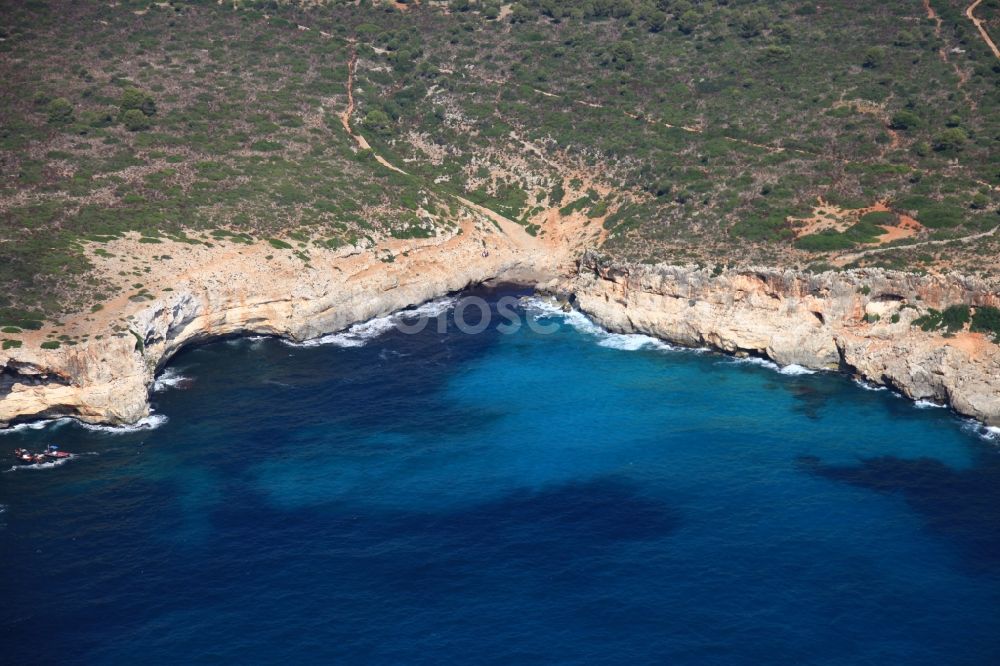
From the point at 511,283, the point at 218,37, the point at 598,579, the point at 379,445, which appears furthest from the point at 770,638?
the point at 218,37

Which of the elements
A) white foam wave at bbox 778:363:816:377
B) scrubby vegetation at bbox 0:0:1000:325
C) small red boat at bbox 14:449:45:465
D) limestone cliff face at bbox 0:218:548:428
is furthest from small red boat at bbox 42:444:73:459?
white foam wave at bbox 778:363:816:377

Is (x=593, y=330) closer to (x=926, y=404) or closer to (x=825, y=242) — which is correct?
(x=825, y=242)

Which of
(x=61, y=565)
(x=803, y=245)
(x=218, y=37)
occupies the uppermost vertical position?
(x=218, y=37)

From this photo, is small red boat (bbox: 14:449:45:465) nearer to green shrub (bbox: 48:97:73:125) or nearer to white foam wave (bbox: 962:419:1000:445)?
green shrub (bbox: 48:97:73:125)

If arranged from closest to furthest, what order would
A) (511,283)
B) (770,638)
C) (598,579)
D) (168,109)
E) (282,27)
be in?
1. (770,638)
2. (598,579)
3. (511,283)
4. (168,109)
5. (282,27)

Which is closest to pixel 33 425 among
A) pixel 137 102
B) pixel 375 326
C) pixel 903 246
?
pixel 375 326

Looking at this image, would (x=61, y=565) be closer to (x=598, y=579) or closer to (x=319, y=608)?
(x=319, y=608)

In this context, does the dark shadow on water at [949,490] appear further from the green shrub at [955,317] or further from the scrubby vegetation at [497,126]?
the scrubby vegetation at [497,126]

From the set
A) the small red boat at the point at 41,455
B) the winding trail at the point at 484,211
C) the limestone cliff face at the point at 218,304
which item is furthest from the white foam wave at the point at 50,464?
the winding trail at the point at 484,211
